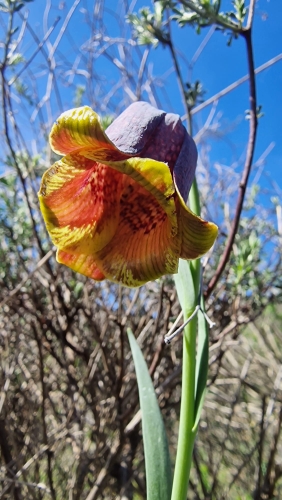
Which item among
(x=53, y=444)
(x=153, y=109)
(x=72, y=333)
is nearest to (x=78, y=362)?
(x=72, y=333)

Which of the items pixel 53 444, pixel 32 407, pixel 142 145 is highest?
pixel 142 145

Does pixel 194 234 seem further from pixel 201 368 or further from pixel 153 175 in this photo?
pixel 201 368

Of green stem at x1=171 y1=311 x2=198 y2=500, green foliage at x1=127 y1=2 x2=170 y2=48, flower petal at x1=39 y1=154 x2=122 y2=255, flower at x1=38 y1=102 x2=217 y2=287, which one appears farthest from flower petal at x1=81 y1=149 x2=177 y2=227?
green foliage at x1=127 y1=2 x2=170 y2=48

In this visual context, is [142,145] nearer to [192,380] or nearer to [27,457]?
[192,380]

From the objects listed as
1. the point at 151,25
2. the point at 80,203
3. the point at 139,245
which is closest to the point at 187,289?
the point at 139,245

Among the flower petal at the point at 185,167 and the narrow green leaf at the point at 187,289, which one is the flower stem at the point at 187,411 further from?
the flower petal at the point at 185,167

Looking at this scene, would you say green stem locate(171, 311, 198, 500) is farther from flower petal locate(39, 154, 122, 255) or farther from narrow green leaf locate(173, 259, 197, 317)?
flower petal locate(39, 154, 122, 255)

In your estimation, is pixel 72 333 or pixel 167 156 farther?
pixel 72 333
